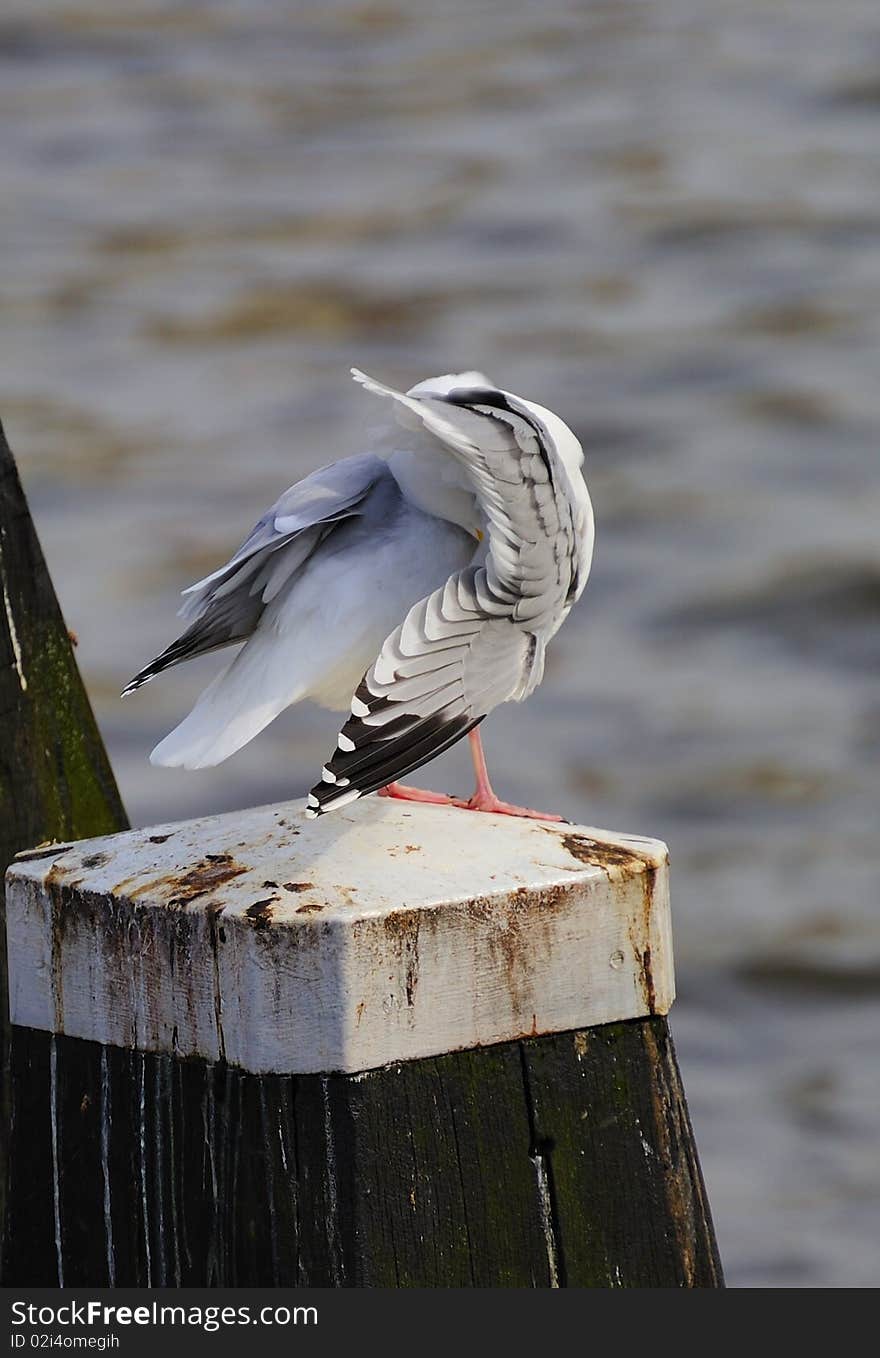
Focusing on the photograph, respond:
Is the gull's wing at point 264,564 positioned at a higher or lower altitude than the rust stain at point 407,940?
higher

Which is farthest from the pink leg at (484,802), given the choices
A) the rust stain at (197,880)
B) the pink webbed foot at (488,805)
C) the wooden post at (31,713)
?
the wooden post at (31,713)

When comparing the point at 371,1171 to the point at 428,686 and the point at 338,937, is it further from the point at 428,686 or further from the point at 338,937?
the point at 428,686

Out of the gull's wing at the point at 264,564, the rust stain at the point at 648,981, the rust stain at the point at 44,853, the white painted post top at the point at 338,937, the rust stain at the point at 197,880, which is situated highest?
the gull's wing at the point at 264,564

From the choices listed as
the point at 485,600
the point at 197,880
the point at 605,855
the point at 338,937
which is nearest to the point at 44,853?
the point at 197,880

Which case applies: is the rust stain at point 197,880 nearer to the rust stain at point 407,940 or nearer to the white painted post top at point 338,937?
the white painted post top at point 338,937

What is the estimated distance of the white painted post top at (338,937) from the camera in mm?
1224

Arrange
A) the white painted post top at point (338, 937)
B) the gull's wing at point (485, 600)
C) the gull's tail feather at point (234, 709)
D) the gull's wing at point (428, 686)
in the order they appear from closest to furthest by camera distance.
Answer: the white painted post top at point (338, 937), the gull's wing at point (428, 686), the gull's wing at point (485, 600), the gull's tail feather at point (234, 709)

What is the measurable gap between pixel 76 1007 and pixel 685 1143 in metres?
0.47

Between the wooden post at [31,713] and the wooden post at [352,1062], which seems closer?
the wooden post at [352,1062]

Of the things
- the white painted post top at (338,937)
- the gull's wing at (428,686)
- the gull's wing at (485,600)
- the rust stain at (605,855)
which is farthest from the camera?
the gull's wing at (485,600)

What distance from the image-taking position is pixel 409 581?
1828 millimetres

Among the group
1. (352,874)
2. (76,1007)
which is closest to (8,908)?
(76,1007)

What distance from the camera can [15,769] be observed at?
179 centimetres

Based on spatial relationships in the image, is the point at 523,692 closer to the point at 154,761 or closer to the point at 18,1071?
the point at 154,761
